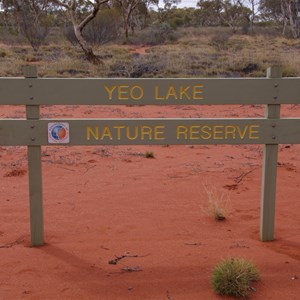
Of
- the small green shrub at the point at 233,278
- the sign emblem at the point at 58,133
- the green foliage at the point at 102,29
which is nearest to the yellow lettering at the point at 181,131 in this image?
the sign emblem at the point at 58,133

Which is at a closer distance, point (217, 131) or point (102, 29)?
point (217, 131)

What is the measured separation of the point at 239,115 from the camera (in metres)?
12.3

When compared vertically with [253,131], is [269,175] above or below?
below

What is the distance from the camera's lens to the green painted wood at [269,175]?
4.14 meters

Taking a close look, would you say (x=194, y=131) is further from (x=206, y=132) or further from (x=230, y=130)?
(x=230, y=130)

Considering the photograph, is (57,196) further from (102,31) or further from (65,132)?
(102,31)

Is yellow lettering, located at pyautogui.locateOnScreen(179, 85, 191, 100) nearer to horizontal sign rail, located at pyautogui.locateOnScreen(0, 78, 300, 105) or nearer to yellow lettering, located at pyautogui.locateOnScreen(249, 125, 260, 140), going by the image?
horizontal sign rail, located at pyautogui.locateOnScreen(0, 78, 300, 105)

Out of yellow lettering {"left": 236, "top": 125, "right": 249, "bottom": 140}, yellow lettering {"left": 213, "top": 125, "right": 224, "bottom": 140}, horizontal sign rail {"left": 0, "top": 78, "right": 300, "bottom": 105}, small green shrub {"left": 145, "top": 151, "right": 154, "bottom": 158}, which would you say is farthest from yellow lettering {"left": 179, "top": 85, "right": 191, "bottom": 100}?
small green shrub {"left": 145, "top": 151, "right": 154, "bottom": 158}

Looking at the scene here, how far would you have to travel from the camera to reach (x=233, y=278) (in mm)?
3408

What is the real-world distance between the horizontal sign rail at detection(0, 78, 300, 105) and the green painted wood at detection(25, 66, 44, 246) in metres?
0.08

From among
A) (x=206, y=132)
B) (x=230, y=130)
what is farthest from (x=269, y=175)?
(x=206, y=132)

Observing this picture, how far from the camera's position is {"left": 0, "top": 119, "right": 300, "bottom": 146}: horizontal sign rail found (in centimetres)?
400

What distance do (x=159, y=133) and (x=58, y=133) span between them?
2.65 ft

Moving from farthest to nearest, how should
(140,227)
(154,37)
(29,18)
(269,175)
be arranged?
(154,37), (29,18), (140,227), (269,175)
